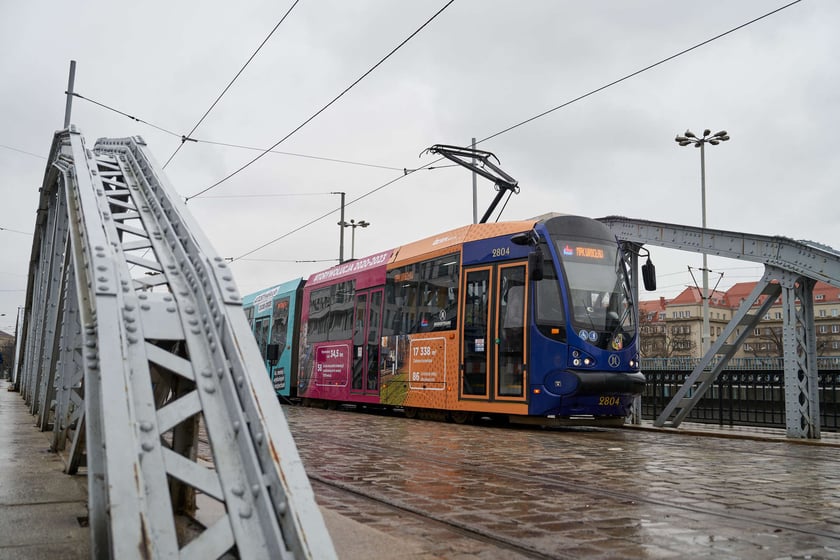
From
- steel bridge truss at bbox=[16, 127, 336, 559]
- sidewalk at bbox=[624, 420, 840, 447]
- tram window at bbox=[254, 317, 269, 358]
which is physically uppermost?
tram window at bbox=[254, 317, 269, 358]

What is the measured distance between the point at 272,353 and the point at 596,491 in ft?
57.9

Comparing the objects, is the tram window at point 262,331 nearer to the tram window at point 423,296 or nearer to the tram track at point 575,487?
the tram window at point 423,296

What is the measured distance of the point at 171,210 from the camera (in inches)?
176

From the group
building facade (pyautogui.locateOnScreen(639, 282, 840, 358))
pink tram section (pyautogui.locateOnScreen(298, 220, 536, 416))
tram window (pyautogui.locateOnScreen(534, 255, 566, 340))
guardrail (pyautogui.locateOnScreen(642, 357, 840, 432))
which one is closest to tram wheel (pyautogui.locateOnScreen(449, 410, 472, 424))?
pink tram section (pyautogui.locateOnScreen(298, 220, 536, 416))

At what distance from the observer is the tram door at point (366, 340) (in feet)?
54.7

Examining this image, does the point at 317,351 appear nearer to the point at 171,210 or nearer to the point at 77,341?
Result: the point at 77,341

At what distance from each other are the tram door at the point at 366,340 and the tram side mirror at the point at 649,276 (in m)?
5.70

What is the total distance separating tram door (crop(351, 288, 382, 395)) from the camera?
1669 cm

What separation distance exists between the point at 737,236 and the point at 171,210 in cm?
1062

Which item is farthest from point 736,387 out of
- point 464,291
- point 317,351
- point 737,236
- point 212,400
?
point 212,400

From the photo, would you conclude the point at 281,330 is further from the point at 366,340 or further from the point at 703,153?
the point at 703,153

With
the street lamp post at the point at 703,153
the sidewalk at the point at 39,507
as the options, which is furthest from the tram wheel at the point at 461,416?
the street lamp post at the point at 703,153

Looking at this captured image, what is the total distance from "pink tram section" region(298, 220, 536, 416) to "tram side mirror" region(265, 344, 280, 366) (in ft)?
11.1

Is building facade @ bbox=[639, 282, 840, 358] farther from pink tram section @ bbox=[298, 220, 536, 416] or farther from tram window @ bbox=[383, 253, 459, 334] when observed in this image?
tram window @ bbox=[383, 253, 459, 334]
